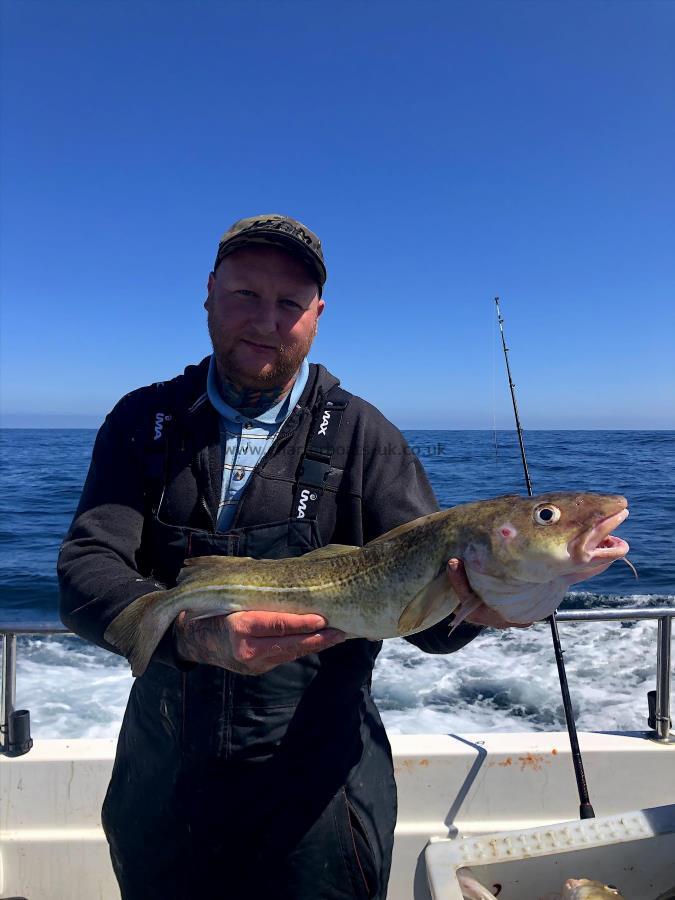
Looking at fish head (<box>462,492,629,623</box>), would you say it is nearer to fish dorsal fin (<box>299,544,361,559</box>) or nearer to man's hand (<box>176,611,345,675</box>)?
fish dorsal fin (<box>299,544,361,559</box>)

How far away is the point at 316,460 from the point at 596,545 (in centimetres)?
127

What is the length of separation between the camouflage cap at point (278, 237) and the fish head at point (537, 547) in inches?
57.3

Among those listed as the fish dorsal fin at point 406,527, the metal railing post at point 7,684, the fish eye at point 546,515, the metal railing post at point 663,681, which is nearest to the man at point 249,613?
the fish dorsal fin at point 406,527

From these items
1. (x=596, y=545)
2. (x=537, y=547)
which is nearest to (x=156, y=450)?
(x=537, y=547)

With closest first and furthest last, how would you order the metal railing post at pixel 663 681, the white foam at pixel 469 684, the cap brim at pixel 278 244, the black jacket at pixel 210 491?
the black jacket at pixel 210 491 → the cap brim at pixel 278 244 → the metal railing post at pixel 663 681 → the white foam at pixel 469 684

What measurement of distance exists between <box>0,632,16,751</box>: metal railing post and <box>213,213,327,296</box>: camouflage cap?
2.77 meters

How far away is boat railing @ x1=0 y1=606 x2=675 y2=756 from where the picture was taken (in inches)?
148

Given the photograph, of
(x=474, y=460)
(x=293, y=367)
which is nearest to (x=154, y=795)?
(x=293, y=367)

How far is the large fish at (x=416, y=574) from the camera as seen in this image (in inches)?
88.1

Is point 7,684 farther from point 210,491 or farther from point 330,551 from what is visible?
point 330,551

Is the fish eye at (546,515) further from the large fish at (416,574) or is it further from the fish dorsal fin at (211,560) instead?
the fish dorsal fin at (211,560)

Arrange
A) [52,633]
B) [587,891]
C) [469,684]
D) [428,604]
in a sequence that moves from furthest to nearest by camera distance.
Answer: [469,684] < [52,633] < [428,604] < [587,891]

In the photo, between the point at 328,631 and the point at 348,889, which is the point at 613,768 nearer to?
the point at 348,889

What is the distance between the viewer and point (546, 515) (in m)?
2.30
